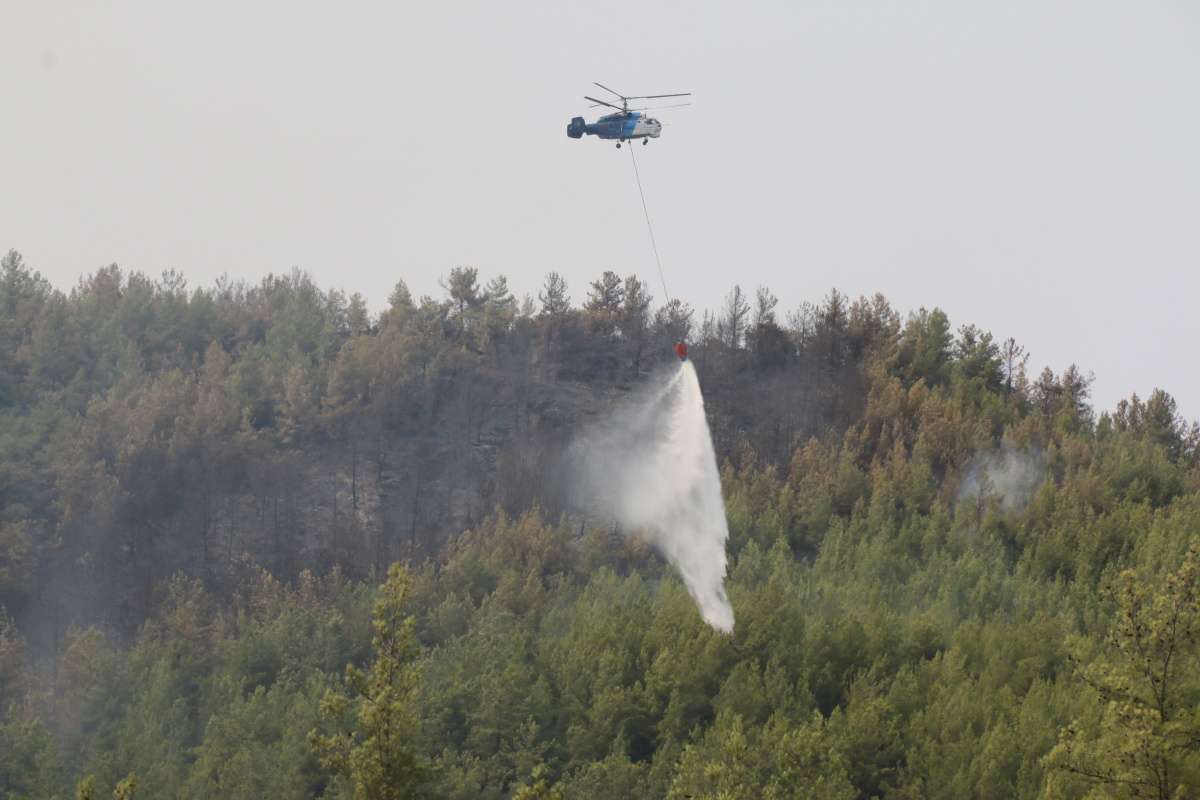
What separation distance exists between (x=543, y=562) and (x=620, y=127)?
28.7m

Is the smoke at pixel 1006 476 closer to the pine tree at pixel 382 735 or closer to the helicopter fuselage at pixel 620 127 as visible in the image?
the helicopter fuselage at pixel 620 127

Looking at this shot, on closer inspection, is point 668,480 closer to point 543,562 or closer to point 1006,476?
point 543,562

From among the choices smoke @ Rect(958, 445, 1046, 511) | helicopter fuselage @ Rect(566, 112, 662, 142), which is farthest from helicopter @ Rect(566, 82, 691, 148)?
smoke @ Rect(958, 445, 1046, 511)

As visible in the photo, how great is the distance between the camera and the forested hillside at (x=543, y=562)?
5712cm

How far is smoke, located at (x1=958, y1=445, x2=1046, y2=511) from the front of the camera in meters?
88.0

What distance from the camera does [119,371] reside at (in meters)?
104

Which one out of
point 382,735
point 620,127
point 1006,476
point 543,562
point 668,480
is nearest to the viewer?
point 382,735

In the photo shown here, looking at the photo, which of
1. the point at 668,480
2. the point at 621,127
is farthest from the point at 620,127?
the point at 668,480

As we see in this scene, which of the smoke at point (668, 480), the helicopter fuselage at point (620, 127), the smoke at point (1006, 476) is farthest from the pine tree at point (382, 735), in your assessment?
the smoke at point (1006, 476)

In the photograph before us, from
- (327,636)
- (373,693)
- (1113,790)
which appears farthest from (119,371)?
(1113,790)

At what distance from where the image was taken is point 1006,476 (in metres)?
90.0

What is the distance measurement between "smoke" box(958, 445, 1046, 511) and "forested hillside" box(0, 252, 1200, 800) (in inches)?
7.1

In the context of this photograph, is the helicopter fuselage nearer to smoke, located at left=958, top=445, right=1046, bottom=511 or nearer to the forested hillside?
the forested hillside

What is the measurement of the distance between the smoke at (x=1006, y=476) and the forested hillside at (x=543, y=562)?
18 cm
